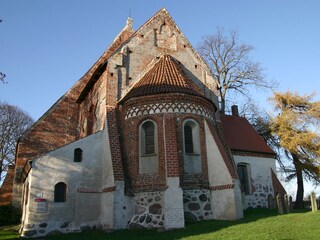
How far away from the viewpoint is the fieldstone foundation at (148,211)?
511 inches

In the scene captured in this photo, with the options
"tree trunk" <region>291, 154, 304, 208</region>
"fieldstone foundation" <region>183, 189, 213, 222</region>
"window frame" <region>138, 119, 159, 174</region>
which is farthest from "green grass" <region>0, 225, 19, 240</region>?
"tree trunk" <region>291, 154, 304, 208</region>

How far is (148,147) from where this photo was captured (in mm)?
14438

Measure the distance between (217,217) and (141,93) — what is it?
6477 mm

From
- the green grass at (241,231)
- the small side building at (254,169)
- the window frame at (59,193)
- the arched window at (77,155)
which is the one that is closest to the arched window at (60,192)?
the window frame at (59,193)

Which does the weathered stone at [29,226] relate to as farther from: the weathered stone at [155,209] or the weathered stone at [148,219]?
the weathered stone at [155,209]

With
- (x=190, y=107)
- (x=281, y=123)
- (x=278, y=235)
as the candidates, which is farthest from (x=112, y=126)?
(x=281, y=123)

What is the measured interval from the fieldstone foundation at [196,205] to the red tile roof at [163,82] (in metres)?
4.54

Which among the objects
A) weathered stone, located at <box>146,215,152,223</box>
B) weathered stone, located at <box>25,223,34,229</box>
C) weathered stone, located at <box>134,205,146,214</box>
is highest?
weathered stone, located at <box>134,205,146,214</box>

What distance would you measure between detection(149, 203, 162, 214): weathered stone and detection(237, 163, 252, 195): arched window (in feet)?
26.6

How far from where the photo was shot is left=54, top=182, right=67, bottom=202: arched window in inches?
556

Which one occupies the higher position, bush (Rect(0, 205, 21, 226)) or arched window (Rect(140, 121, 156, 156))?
arched window (Rect(140, 121, 156, 156))

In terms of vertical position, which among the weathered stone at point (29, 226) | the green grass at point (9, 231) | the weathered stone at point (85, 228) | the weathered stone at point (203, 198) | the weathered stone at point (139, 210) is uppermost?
the weathered stone at point (203, 198)

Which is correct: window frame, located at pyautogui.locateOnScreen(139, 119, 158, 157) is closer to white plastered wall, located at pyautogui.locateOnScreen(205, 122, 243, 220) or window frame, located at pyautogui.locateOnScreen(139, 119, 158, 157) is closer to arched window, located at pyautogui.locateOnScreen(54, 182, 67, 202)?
white plastered wall, located at pyautogui.locateOnScreen(205, 122, 243, 220)

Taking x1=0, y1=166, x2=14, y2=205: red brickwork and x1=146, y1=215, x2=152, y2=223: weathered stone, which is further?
x1=0, y1=166, x2=14, y2=205: red brickwork
